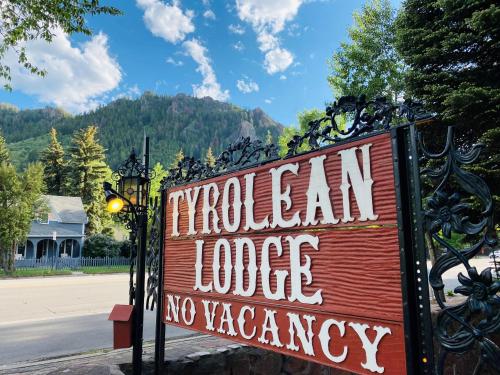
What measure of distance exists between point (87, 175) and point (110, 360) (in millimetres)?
38914

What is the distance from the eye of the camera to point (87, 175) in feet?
132

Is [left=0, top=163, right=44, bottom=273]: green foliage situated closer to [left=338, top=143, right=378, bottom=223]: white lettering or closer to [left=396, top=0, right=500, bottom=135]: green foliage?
[left=396, top=0, right=500, bottom=135]: green foliage

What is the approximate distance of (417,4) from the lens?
10.2 metres

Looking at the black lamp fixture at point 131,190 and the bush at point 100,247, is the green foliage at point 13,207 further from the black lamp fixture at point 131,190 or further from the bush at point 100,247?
the black lamp fixture at point 131,190

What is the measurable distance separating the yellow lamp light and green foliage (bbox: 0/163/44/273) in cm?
2092

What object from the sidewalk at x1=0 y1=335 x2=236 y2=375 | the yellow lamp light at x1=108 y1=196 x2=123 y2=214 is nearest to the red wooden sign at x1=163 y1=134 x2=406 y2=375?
the sidewalk at x1=0 y1=335 x2=236 y2=375

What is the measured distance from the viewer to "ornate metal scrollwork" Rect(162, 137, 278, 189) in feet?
10.9

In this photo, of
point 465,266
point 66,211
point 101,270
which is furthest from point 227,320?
point 66,211

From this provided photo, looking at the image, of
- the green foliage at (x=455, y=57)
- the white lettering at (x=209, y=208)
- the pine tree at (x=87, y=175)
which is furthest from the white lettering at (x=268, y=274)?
the pine tree at (x=87, y=175)

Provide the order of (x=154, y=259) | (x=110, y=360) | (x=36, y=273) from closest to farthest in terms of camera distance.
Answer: (x=154, y=259) → (x=110, y=360) → (x=36, y=273)

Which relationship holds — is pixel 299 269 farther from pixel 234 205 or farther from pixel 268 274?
pixel 234 205

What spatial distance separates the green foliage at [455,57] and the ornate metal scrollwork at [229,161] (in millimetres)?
7112

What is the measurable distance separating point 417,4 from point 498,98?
3.78 meters

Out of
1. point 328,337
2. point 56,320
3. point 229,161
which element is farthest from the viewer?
point 56,320
